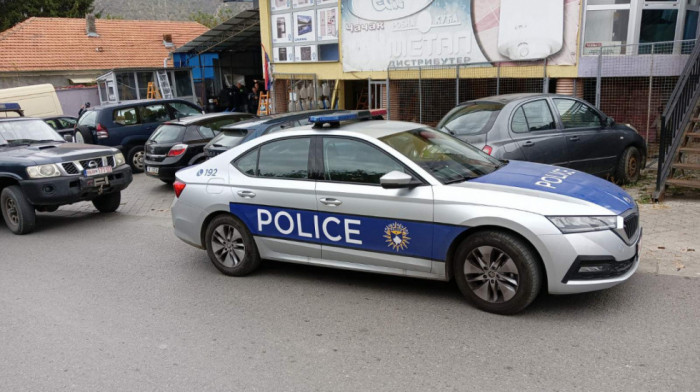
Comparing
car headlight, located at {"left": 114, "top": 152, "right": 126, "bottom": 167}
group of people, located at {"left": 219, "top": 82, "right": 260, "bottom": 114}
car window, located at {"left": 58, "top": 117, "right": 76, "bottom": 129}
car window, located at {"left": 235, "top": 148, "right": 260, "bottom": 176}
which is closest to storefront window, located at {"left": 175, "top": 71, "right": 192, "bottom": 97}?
group of people, located at {"left": 219, "top": 82, "right": 260, "bottom": 114}

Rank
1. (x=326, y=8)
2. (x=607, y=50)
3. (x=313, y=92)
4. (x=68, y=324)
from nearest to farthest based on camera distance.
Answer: (x=68, y=324) → (x=607, y=50) → (x=326, y=8) → (x=313, y=92)

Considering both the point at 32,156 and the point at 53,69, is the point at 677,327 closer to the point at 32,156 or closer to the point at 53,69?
the point at 32,156

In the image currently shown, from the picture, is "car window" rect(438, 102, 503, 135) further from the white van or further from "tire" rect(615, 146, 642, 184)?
the white van

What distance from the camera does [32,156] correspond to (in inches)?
344

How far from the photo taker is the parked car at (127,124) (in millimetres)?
13875

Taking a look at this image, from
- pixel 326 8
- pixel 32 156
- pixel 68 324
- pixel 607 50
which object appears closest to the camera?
pixel 68 324

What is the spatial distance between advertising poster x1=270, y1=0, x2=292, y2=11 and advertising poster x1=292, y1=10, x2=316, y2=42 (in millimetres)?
463

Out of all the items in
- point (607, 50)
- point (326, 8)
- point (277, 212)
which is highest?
point (326, 8)

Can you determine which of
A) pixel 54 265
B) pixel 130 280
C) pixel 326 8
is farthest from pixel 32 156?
pixel 326 8

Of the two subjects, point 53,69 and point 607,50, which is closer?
point 607,50

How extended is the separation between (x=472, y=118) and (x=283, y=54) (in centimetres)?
1254

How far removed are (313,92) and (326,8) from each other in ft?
8.86

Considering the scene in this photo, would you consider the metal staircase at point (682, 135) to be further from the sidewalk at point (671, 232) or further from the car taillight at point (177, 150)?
the car taillight at point (177, 150)

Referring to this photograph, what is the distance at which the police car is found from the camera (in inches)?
172
